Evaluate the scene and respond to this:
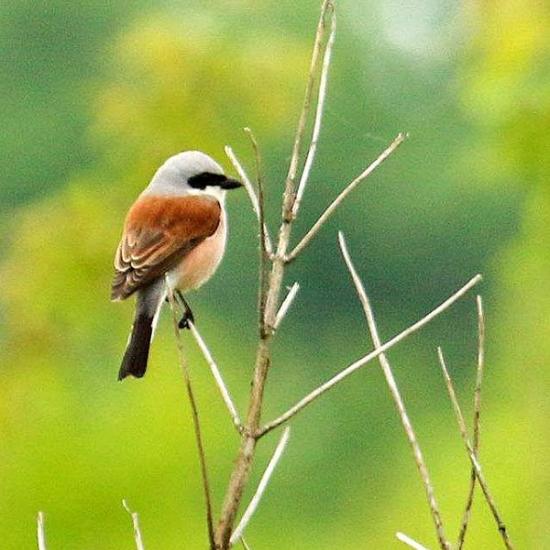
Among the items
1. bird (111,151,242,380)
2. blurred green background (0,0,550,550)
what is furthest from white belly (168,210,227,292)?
blurred green background (0,0,550,550)

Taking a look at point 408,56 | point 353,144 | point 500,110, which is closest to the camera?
point 500,110

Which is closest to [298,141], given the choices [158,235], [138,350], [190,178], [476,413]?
[476,413]

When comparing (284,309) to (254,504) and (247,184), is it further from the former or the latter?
(254,504)

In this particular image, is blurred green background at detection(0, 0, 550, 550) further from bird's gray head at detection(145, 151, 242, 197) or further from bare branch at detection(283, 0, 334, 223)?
bare branch at detection(283, 0, 334, 223)

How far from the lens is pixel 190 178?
16.5 ft

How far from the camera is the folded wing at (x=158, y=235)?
4637 millimetres

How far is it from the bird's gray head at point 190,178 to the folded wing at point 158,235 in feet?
0.13

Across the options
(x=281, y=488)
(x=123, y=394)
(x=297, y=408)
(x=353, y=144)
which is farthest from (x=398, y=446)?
(x=297, y=408)

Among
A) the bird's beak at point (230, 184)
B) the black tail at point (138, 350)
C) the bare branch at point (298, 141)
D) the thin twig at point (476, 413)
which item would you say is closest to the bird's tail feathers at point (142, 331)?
the black tail at point (138, 350)

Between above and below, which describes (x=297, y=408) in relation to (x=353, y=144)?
below

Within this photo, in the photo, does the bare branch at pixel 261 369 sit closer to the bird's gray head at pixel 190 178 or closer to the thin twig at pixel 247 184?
the thin twig at pixel 247 184

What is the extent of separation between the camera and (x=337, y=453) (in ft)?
109

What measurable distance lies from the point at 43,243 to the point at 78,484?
8818 mm

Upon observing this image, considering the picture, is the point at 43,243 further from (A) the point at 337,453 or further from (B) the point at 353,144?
(A) the point at 337,453
